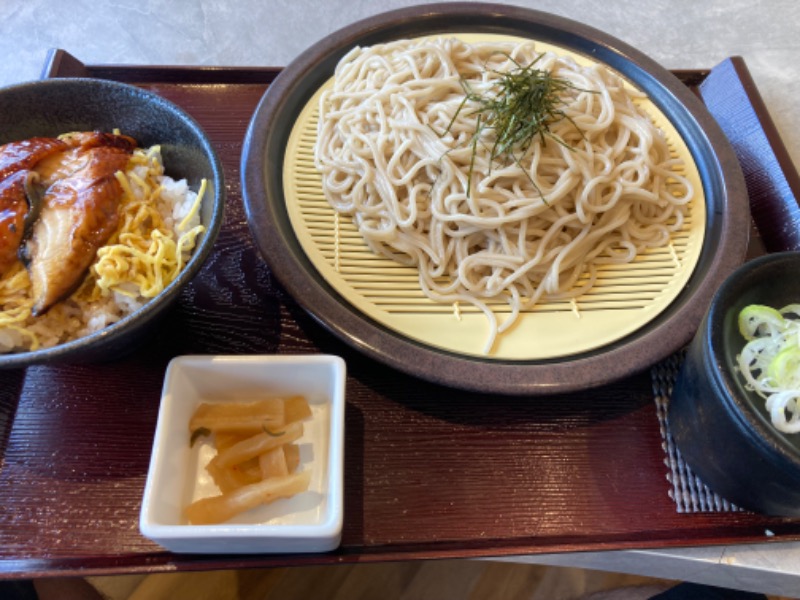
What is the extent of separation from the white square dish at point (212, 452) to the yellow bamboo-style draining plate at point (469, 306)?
27 cm

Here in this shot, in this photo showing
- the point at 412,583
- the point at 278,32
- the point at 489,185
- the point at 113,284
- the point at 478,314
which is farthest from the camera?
the point at 278,32

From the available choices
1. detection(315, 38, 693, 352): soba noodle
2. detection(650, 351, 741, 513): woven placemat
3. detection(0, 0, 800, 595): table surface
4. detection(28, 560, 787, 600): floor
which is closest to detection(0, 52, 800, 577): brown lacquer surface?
detection(650, 351, 741, 513): woven placemat

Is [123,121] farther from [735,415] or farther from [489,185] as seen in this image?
[735,415]

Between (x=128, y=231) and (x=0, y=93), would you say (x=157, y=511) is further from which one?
(x=0, y=93)

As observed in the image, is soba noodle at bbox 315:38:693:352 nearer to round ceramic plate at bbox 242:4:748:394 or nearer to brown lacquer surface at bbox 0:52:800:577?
round ceramic plate at bbox 242:4:748:394

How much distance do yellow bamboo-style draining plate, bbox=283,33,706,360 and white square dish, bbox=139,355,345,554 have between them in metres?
0.27

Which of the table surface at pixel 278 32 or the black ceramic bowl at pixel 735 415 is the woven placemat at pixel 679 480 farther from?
the table surface at pixel 278 32

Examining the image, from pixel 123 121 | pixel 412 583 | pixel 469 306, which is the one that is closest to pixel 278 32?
pixel 123 121

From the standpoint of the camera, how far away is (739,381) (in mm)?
1169

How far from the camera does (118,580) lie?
1557 millimetres

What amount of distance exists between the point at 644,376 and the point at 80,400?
1441 millimetres

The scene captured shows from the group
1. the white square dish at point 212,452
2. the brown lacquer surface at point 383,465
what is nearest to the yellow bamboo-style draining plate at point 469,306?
the brown lacquer surface at point 383,465

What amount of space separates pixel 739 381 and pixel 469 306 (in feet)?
2.17

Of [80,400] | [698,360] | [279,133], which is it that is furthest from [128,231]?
[698,360]
